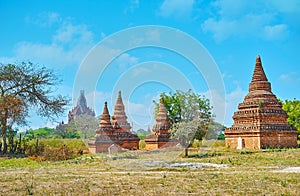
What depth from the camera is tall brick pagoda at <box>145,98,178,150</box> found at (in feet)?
132

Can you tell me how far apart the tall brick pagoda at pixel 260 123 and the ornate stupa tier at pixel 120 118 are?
47.6 ft

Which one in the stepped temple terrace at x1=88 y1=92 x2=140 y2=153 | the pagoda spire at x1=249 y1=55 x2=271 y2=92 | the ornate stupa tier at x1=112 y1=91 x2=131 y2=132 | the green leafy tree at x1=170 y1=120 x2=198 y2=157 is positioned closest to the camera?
the green leafy tree at x1=170 y1=120 x2=198 y2=157

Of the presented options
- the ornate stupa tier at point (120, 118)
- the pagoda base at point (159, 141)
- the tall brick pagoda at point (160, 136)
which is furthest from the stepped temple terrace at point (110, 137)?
the tall brick pagoda at point (160, 136)

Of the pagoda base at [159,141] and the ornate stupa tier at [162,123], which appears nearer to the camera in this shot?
the pagoda base at [159,141]

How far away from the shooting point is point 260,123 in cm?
3130

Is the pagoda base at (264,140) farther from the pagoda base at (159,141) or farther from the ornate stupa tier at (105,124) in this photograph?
the ornate stupa tier at (105,124)

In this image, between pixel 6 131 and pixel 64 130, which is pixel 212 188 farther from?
pixel 64 130

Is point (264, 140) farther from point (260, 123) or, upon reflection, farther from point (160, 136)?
point (160, 136)

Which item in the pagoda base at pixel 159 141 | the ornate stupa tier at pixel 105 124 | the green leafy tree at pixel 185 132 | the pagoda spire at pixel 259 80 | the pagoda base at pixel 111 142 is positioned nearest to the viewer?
the green leafy tree at pixel 185 132

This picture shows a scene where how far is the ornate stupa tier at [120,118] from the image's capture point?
143 ft

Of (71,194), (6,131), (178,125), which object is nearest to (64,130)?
(6,131)

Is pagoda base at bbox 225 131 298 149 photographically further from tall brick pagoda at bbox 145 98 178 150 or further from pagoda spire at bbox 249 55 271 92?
tall brick pagoda at bbox 145 98 178 150

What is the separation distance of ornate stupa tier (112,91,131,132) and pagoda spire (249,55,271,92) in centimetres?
1657

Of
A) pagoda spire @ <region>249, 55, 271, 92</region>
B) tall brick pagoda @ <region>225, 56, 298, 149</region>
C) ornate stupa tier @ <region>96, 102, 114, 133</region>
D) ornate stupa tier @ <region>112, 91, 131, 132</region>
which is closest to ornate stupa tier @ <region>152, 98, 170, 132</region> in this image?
ornate stupa tier @ <region>112, 91, 131, 132</region>
